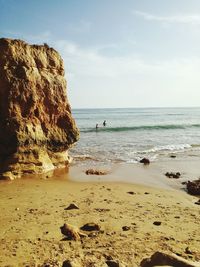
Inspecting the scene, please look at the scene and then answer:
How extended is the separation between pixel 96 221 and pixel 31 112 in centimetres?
858

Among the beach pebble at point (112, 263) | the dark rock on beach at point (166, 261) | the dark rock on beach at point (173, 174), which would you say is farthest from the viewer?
the dark rock on beach at point (173, 174)

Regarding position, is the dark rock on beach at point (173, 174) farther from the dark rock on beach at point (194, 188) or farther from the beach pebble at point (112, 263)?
the beach pebble at point (112, 263)

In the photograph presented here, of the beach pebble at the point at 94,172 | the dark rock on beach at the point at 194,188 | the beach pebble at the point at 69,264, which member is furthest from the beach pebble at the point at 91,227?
the beach pebble at the point at 94,172


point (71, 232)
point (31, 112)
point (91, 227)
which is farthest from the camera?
point (31, 112)

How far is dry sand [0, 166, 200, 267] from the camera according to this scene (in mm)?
6242

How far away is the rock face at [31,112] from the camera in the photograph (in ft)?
46.5

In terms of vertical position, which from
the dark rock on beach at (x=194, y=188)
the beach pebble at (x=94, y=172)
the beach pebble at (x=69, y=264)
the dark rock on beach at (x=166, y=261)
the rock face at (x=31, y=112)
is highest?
the rock face at (x=31, y=112)

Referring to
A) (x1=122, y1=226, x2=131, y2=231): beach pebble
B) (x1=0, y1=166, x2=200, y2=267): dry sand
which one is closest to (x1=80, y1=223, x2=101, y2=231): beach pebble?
(x1=0, y1=166, x2=200, y2=267): dry sand

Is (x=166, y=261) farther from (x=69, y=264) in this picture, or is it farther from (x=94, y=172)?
(x=94, y=172)

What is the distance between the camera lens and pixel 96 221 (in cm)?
820

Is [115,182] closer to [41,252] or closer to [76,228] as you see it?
[76,228]

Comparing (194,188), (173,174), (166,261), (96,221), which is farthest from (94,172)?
(166,261)

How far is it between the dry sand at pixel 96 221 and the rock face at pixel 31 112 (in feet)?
5.85

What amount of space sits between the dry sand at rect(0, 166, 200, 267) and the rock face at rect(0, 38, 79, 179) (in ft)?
5.85
